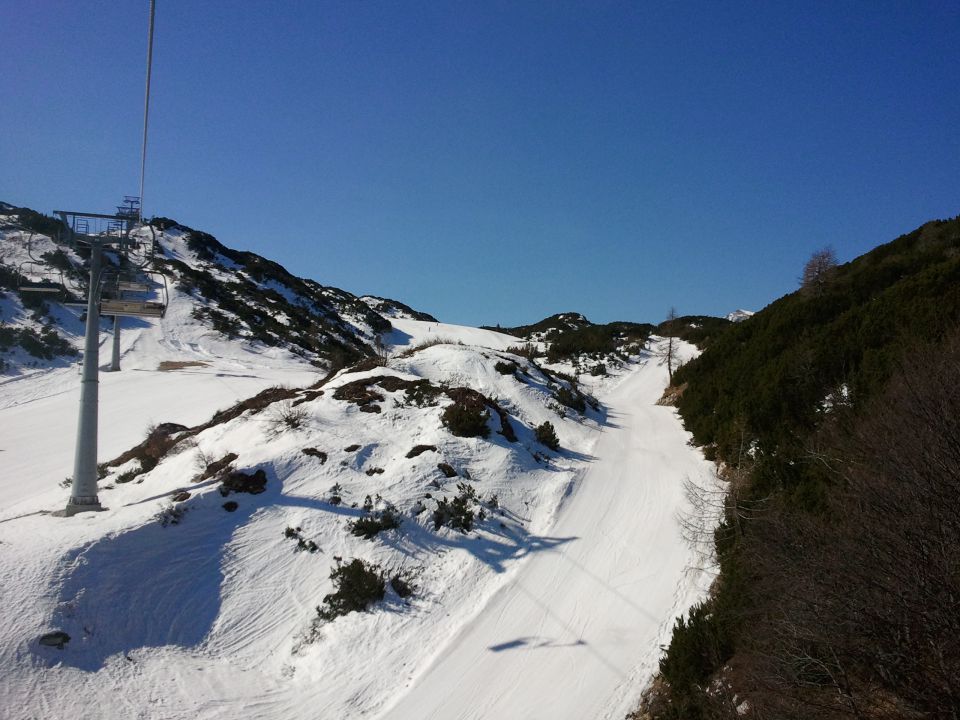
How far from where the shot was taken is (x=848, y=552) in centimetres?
525

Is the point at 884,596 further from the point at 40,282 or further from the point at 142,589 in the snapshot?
the point at 40,282

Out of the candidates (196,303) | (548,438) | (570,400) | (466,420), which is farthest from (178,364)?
(548,438)

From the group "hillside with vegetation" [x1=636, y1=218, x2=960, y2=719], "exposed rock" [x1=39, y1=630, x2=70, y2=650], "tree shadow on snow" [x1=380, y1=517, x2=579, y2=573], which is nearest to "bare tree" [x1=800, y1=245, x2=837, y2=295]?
"hillside with vegetation" [x1=636, y1=218, x2=960, y2=719]

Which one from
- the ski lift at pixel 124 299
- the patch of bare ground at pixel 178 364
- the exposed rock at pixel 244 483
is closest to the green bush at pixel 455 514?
the exposed rock at pixel 244 483

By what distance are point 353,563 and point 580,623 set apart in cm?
458

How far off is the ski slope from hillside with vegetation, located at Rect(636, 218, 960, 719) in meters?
0.72

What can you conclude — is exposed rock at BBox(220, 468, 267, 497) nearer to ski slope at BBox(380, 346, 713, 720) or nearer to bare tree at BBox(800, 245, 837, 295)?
ski slope at BBox(380, 346, 713, 720)

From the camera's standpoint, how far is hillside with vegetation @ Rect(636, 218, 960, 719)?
451 centimetres

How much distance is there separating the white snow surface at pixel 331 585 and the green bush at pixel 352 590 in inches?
8.9

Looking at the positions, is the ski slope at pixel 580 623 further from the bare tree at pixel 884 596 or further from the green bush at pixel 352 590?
the bare tree at pixel 884 596

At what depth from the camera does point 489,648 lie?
8758 millimetres

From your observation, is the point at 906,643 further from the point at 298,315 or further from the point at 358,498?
the point at 298,315

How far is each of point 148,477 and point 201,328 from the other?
35.1m

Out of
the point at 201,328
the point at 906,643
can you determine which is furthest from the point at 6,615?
the point at 201,328
